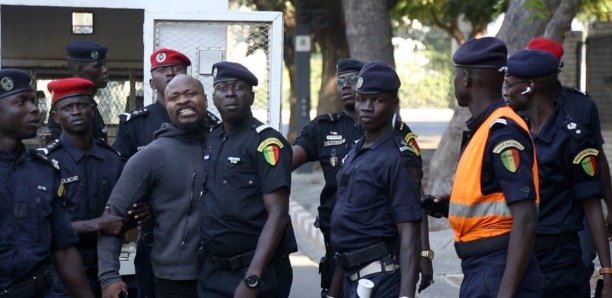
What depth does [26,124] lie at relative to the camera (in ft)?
16.9

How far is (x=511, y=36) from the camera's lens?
11.7 m

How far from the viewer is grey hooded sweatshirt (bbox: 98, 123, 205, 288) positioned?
5949 mm

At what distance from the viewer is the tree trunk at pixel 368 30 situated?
14391mm

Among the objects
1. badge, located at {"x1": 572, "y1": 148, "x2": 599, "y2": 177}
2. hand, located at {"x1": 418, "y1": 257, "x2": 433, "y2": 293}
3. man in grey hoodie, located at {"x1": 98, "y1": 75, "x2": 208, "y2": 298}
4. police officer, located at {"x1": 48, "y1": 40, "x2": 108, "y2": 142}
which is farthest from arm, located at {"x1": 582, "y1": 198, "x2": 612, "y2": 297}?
police officer, located at {"x1": 48, "y1": 40, "x2": 108, "y2": 142}

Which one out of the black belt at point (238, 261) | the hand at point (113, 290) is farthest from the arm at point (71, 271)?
the black belt at point (238, 261)

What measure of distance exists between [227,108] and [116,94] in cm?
506

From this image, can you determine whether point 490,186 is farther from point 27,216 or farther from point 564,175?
point 27,216

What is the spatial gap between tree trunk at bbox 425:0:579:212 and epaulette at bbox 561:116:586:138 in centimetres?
475

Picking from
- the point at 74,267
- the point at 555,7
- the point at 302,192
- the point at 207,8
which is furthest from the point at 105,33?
the point at 302,192

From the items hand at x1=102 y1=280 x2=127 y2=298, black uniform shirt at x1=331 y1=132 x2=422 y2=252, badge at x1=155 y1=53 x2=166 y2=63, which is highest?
badge at x1=155 y1=53 x2=166 y2=63

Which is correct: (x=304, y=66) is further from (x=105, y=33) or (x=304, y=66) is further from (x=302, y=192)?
(x=105, y=33)

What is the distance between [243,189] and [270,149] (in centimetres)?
24

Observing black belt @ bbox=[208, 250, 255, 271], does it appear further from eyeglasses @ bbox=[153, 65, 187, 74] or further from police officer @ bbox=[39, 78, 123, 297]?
eyeglasses @ bbox=[153, 65, 187, 74]

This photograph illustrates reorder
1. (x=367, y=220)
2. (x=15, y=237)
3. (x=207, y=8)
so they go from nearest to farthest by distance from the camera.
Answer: (x=15, y=237) < (x=367, y=220) < (x=207, y=8)
